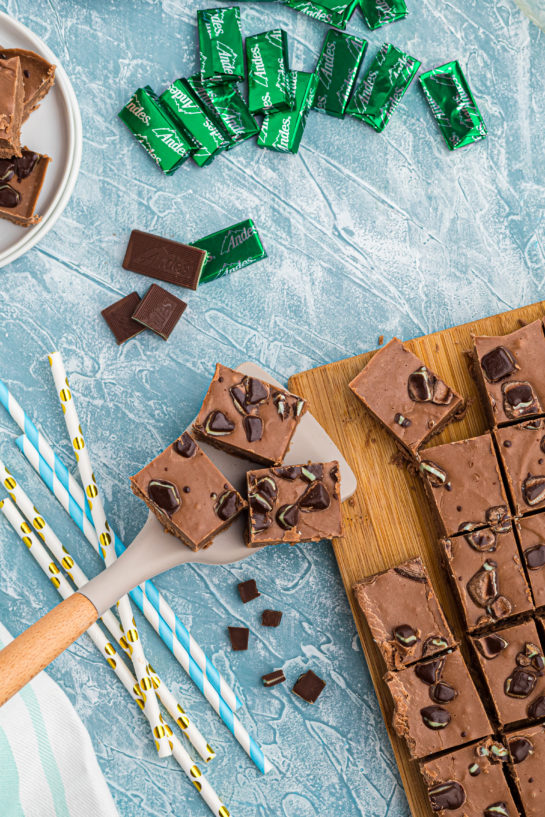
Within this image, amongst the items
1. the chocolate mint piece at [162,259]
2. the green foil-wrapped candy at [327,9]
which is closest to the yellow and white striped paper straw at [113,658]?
the chocolate mint piece at [162,259]

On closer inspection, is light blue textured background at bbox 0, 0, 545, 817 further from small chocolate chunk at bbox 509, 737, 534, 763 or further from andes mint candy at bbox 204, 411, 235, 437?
small chocolate chunk at bbox 509, 737, 534, 763

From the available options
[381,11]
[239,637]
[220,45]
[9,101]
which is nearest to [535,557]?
[239,637]

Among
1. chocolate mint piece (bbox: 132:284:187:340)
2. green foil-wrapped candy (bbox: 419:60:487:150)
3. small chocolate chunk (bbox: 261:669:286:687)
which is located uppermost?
green foil-wrapped candy (bbox: 419:60:487:150)

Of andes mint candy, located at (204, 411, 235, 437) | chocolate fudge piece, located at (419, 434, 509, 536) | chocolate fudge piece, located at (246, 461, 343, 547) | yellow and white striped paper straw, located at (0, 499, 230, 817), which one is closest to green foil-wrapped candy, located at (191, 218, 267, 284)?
andes mint candy, located at (204, 411, 235, 437)

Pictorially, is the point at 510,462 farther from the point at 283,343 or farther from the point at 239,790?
the point at 239,790

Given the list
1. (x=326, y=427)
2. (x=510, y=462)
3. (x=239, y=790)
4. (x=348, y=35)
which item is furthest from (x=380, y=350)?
(x=239, y=790)

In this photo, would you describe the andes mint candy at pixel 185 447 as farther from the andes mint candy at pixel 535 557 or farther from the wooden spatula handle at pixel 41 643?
the andes mint candy at pixel 535 557

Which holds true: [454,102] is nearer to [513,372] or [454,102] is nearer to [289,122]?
[289,122]
